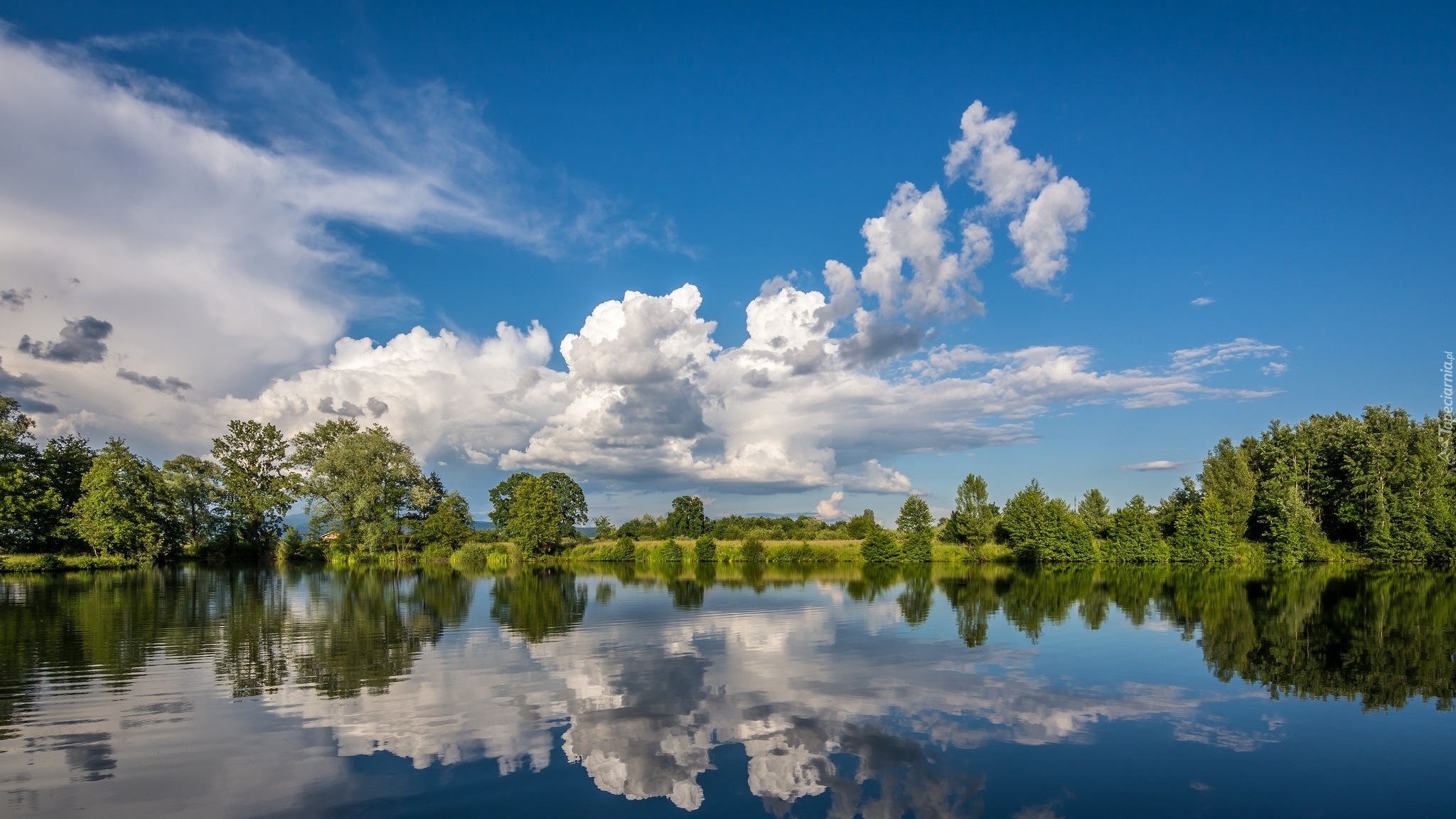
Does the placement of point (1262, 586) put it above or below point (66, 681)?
below

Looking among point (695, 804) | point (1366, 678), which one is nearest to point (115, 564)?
point (695, 804)

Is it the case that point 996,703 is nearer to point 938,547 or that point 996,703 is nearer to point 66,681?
point 66,681

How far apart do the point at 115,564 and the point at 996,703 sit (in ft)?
227

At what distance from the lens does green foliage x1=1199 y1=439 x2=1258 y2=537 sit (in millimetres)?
68688

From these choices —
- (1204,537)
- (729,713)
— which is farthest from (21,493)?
(1204,537)

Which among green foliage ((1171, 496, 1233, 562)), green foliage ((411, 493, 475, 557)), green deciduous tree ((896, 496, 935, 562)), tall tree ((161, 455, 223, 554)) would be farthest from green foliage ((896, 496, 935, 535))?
tall tree ((161, 455, 223, 554))

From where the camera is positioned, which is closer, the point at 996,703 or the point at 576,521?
the point at 996,703

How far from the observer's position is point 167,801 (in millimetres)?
9023

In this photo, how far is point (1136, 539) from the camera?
66.8 m

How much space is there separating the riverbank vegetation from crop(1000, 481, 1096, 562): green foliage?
0.48 ft

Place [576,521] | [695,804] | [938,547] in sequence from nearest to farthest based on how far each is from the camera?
1. [695,804]
2. [938,547]
3. [576,521]

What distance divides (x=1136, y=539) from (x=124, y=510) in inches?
3387

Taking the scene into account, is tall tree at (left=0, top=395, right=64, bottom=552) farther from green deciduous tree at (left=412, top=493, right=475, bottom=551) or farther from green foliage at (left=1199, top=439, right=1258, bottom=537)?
green foliage at (left=1199, top=439, right=1258, bottom=537)

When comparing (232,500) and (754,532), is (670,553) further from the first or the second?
(232,500)
